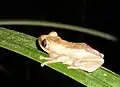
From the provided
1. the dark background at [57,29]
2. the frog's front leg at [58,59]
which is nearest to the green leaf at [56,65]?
the frog's front leg at [58,59]

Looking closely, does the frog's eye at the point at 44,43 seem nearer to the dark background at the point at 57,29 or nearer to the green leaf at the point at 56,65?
the green leaf at the point at 56,65

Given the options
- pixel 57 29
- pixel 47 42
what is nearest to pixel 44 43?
pixel 47 42

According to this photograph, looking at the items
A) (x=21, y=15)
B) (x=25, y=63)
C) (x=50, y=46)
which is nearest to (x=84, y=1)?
(x=21, y=15)

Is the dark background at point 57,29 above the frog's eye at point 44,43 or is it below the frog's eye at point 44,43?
below

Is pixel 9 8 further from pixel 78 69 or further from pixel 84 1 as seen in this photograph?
pixel 78 69

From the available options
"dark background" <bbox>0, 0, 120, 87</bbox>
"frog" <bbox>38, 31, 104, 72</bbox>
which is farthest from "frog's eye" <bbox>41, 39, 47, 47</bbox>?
"dark background" <bbox>0, 0, 120, 87</bbox>
